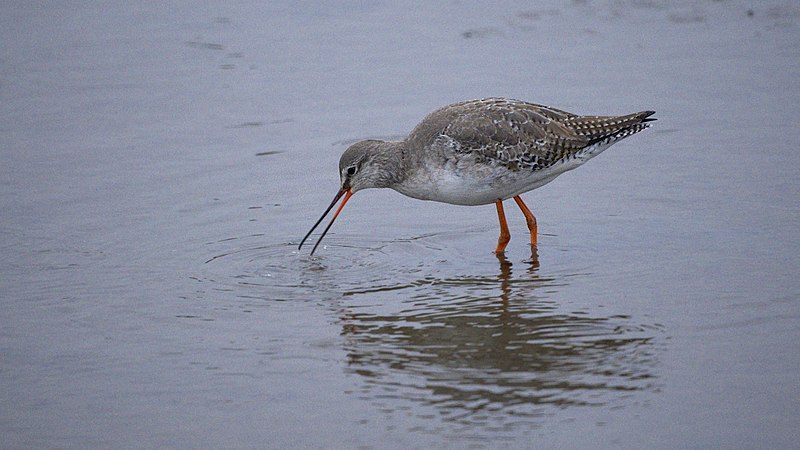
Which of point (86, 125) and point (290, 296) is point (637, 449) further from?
point (86, 125)

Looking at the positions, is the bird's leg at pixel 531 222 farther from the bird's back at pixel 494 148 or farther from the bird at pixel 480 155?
the bird's back at pixel 494 148

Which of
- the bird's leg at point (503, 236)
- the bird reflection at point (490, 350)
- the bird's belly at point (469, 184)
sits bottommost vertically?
the bird reflection at point (490, 350)

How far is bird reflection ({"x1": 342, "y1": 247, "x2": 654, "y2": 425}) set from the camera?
6.62 meters

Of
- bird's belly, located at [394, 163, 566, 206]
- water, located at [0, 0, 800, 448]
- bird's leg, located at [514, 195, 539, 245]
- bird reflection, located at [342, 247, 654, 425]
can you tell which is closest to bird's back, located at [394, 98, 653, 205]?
bird's belly, located at [394, 163, 566, 206]

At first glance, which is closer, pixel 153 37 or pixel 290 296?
pixel 290 296

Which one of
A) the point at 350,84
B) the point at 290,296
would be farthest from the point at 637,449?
the point at 350,84

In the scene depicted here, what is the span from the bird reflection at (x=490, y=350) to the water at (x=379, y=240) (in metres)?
0.03

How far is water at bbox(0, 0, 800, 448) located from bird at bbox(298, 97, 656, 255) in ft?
1.65

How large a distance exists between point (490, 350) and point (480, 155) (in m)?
2.56

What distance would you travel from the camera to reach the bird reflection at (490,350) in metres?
6.62

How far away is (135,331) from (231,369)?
3.46ft

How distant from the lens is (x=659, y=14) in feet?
53.0

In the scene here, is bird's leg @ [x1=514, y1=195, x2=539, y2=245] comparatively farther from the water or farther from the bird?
the water

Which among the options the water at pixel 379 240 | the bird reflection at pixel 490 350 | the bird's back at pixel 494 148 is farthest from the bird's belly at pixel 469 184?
the bird reflection at pixel 490 350
